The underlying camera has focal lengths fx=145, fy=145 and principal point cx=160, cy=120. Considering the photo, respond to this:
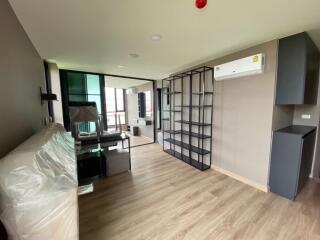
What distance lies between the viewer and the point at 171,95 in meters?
4.22

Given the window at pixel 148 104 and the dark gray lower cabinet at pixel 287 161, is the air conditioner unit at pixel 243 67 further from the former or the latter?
the window at pixel 148 104

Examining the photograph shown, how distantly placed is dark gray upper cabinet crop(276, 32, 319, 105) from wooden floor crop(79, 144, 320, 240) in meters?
1.48

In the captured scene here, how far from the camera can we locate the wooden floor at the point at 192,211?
5.25 feet

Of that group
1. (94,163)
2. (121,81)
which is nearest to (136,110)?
(121,81)

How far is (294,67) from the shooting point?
2002 mm

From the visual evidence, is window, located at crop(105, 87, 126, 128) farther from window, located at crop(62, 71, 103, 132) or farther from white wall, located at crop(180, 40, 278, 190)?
white wall, located at crop(180, 40, 278, 190)

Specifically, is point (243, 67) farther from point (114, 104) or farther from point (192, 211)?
point (114, 104)

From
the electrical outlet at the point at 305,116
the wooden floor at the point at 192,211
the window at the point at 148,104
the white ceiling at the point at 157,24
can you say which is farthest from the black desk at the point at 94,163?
the electrical outlet at the point at 305,116

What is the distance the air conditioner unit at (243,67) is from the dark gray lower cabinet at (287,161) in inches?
39.6

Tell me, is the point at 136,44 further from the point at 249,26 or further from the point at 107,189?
the point at 107,189

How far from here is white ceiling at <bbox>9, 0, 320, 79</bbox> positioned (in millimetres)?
1333

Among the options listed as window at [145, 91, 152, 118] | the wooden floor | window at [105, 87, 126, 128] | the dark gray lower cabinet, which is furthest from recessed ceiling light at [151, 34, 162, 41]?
window at [105, 87, 126, 128]

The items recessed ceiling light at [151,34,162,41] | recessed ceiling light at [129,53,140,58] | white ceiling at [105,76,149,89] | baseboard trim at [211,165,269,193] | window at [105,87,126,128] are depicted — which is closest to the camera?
recessed ceiling light at [151,34,162,41]

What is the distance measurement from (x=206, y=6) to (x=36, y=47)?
2.50 metres
